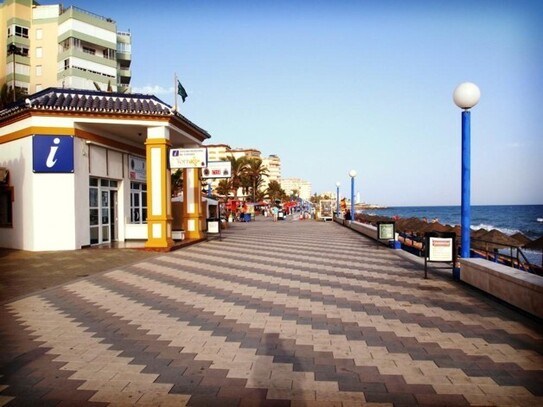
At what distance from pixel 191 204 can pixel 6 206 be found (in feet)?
23.7

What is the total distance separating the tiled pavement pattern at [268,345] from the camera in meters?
3.49

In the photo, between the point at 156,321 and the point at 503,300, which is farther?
the point at 503,300

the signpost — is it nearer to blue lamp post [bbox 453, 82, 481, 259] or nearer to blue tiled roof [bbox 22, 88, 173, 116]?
blue lamp post [bbox 453, 82, 481, 259]

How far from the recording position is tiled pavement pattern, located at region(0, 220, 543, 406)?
3.49m

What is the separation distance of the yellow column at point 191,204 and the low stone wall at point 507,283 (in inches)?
492

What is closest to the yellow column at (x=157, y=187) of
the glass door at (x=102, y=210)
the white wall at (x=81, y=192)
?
the white wall at (x=81, y=192)

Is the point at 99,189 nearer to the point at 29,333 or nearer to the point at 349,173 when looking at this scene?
the point at 29,333

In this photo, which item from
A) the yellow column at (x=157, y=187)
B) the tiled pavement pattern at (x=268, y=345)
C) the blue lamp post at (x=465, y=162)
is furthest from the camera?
the yellow column at (x=157, y=187)

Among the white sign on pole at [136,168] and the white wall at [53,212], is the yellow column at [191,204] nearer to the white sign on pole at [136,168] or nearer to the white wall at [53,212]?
the white sign on pole at [136,168]

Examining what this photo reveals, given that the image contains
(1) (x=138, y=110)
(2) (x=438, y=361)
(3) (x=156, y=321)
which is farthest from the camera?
(1) (x=138, y=110)

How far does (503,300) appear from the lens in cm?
650

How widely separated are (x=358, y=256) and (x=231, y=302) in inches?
271

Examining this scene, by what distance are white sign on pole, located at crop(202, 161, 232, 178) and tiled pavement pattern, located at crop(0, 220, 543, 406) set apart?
34.0ft

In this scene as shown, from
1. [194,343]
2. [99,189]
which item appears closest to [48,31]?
[99,189]
